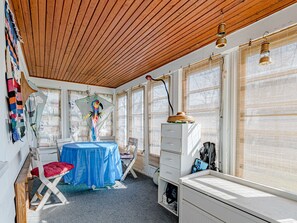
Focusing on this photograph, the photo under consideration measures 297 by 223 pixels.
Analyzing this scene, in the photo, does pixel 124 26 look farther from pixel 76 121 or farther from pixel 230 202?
pixel 76 121

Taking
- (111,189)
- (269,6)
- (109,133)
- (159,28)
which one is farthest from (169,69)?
(109,133)

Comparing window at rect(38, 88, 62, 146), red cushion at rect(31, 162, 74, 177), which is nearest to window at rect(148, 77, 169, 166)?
red cushion at rect(31, 162, 74, 177)

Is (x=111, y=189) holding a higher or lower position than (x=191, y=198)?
lower

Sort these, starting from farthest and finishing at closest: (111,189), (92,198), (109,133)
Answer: (109,133) → (111,189) → (92,198)

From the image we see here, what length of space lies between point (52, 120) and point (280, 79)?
532cm

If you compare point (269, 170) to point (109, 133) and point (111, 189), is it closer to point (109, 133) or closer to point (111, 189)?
point (111, 189)

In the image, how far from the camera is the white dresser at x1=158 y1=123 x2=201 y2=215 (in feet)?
7.86

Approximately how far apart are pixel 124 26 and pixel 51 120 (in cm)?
399

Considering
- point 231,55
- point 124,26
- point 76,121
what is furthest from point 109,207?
point 76,121

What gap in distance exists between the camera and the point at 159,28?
2.25m

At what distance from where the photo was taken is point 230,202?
156 cm

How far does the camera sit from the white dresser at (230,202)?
1388mm

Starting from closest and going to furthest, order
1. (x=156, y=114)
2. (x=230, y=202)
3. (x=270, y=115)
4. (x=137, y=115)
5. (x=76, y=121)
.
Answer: (x=230, y=202) < (x=270, y=115) < (x=156, y=114) < (x=137, y=115) < (x=76, y=121)

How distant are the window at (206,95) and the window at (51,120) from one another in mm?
3926
